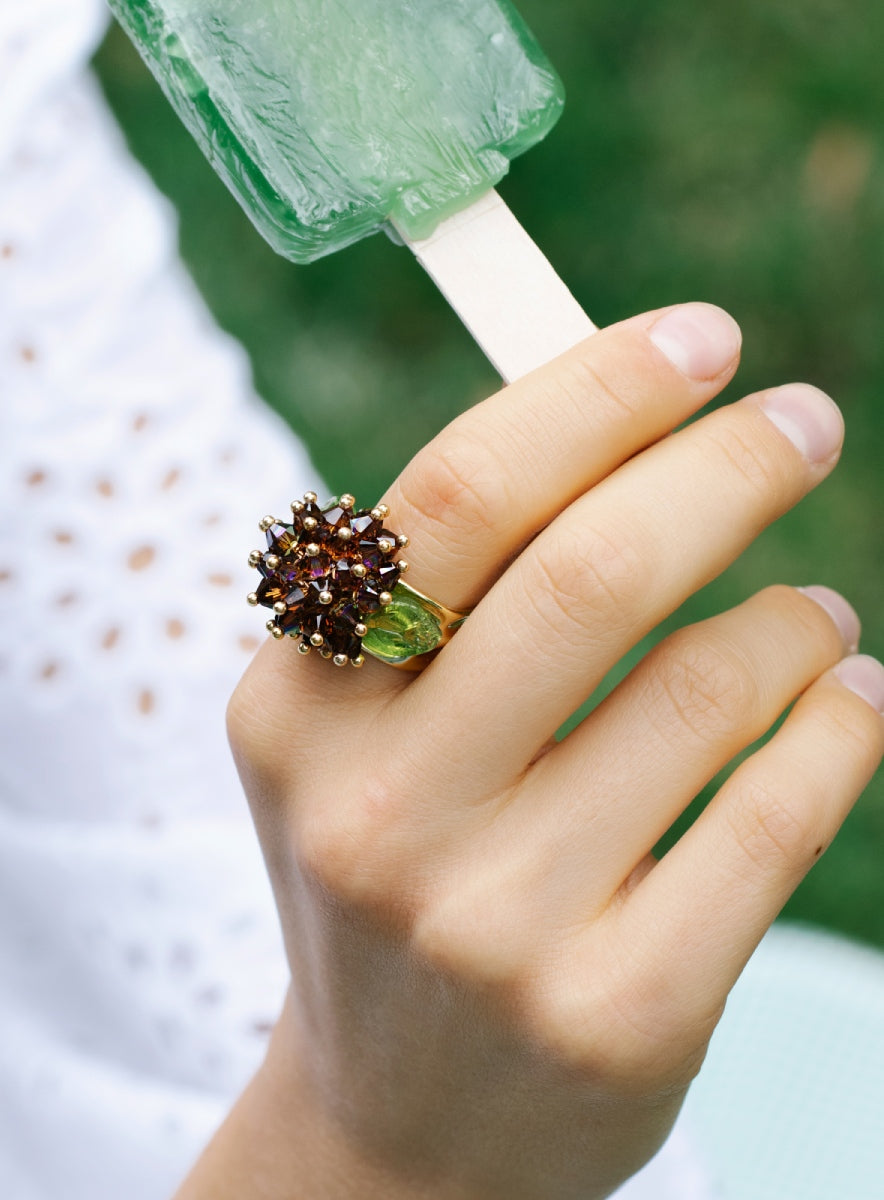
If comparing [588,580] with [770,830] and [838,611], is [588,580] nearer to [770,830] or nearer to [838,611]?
[770,830]

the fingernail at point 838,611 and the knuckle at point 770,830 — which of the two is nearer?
the knuckle at point 770,830

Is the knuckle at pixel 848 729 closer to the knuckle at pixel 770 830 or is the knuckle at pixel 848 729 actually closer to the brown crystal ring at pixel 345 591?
the knuckle at pixel 770 830

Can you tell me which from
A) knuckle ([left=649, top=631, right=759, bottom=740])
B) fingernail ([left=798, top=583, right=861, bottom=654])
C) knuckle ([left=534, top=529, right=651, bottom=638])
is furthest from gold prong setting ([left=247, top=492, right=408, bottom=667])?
fingernail ([left=798, top=583, right=861, bottom=654])

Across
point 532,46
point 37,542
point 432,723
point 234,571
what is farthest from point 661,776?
point 37,542

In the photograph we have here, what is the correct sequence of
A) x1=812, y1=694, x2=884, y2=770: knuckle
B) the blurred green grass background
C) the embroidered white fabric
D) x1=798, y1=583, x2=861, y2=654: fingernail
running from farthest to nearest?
the blurred green grass background
the embroidered white fabric
x1=798, y1=583, x2=861, y2=654: fingernail
x1=812, y1=694, x2=884, y2=770: knuckle

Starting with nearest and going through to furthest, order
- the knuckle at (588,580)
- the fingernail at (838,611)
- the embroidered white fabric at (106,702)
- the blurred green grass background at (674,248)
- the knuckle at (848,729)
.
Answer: the knuckle at (588,580) < the knuckle at (848,729) < the fingernail at (838,611) < the embroidered white fabric at (106,702) < the blurred green grass background at (674,248)

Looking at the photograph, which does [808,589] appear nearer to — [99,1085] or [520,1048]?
[520,1048]

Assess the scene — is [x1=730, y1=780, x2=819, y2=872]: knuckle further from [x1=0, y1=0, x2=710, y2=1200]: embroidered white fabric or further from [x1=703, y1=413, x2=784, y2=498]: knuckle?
[x1=0, y1=0, x2=710, y2=1200]: embroidered white fabric

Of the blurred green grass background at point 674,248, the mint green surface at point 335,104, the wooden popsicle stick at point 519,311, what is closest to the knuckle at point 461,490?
the wooden popsicle stick at point 519,311
